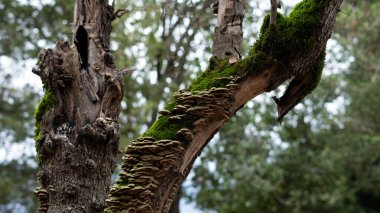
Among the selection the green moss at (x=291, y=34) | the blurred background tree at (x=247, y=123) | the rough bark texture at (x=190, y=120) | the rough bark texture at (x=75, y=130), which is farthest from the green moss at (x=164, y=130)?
the blurred background tree at (x=247, y=123)

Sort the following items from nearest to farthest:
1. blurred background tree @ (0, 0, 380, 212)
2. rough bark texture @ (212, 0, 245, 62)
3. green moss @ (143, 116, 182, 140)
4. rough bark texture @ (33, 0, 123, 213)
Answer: green moss @ (143, 116, 182, 140), rough bark texture @ (33, 0, 123, 213), rough bark texture @ (212, 0, 245, 62), blurred background tree @ (0, 0, 380, 212)

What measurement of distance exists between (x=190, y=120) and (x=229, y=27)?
0.90 metres

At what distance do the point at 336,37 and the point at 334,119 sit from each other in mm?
2368

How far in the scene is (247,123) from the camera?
11180mm

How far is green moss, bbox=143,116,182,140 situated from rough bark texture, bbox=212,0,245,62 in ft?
2.22

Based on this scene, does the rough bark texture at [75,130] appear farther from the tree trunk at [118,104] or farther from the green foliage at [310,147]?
the green foliage at [310,147]

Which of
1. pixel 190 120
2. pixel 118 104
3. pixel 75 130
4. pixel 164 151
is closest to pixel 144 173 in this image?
pixel 164 151

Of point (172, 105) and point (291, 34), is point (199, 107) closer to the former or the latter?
point (172, 105)

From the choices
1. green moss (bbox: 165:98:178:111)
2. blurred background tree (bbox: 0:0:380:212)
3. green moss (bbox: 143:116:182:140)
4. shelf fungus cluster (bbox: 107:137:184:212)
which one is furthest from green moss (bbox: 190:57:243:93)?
blurred background tree (bbox: 0:0:380:212)

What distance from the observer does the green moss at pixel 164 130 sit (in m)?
3.34

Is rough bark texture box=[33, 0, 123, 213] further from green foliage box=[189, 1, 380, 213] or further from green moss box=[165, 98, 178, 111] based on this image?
green foliage box=[189, 1, 380, 213]

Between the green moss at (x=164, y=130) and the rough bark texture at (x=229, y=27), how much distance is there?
2.22ft

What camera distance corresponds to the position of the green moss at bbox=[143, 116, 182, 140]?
10.9 feet

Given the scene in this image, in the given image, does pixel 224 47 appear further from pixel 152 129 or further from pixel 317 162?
pixel 317 162
